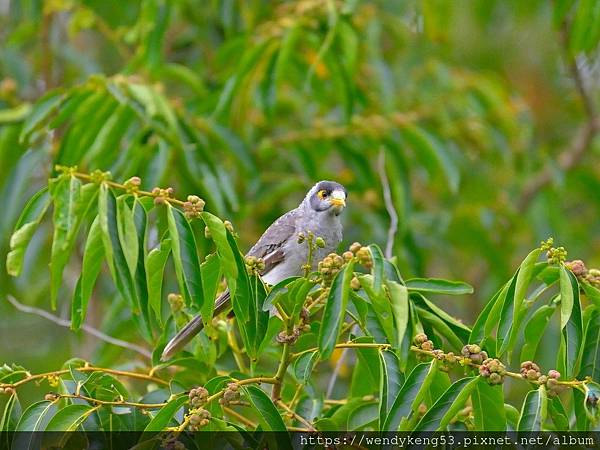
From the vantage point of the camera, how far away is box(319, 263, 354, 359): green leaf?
2684 mm

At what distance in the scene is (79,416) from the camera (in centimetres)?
280

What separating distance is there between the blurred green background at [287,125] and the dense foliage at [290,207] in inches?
0.8

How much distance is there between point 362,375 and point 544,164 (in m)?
4.03

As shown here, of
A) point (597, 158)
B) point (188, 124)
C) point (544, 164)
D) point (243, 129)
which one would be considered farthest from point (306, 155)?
point (597, 158)

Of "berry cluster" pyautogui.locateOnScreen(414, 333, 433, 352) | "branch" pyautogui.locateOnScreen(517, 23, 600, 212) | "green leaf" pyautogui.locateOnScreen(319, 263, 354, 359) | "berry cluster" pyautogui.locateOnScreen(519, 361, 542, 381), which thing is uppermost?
"green leaf" pyautogui.locateOnScreen(319, 263, 354, 359)

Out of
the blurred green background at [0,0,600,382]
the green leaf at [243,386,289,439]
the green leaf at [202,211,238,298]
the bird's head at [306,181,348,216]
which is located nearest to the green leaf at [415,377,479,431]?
the green leaf at [243,386,289,439]

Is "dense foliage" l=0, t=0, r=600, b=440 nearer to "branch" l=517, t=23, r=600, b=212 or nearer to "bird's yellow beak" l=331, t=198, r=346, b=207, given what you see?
"branch" l=517, t=23, r=600, b=212

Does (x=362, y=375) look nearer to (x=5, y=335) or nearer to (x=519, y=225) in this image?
(x=519, y=225)

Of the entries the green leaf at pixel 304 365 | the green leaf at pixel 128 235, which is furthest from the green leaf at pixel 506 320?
the green leaf at pixel 128 235

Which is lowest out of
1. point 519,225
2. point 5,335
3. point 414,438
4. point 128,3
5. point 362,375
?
point 5,335

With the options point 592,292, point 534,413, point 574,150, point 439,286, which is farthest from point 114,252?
point 574,150

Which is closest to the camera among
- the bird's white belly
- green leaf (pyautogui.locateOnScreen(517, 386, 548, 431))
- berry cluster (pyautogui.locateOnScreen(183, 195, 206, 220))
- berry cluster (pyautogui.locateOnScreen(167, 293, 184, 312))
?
green leaf (pyautogui.locateOnScreen(517, 386, 548, 431))

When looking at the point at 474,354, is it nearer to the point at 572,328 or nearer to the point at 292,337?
the point at 572,328

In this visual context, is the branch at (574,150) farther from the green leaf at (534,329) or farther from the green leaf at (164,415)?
the green leaf at (164,415)
